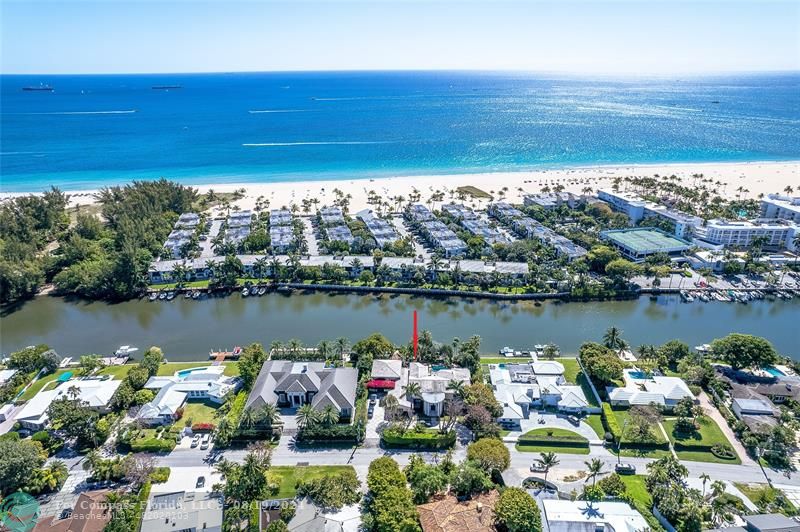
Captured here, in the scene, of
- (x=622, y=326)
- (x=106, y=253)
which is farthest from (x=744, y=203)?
(x=106, y=253)

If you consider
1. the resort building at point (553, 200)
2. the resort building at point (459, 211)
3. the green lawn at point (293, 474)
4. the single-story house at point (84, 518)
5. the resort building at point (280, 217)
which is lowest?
the green lawn at point (293, 474)

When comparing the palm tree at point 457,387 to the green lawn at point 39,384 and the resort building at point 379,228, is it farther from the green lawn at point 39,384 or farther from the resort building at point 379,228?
the green lawn at point 39,384

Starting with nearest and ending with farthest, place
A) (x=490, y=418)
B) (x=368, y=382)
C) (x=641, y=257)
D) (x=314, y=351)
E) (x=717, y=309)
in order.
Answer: (x=490, y=418) < (x=368, y=382) < (x=314, y=351) < (x=717, y=309) < (x=641, y=257)

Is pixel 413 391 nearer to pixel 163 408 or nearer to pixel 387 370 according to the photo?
pixel 387 370

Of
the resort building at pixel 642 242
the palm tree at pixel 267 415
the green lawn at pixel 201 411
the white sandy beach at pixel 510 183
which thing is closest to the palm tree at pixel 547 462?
the palm tree at pixel 267 415

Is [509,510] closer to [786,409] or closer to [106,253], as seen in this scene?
[786,409]

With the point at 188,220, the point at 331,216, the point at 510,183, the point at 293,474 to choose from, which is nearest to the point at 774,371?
the point at 293,474
